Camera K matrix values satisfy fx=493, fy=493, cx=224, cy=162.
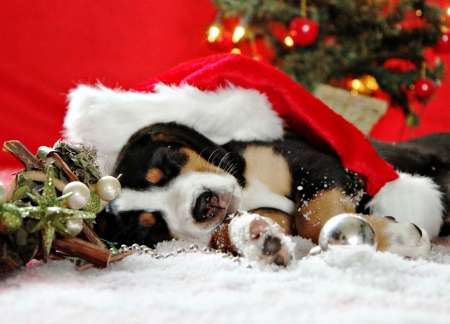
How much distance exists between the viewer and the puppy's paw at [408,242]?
135cm

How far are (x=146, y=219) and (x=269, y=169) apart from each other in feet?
1.60

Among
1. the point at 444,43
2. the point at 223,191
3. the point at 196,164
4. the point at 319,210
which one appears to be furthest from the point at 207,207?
the point at 444,43

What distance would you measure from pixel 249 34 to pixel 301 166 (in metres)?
1.77

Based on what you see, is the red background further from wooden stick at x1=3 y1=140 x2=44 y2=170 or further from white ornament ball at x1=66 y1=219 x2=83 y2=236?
white ornament ball at x1=66 y1=219 x2=83 y2=236

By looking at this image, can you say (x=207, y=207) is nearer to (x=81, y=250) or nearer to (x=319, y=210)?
(x=319, y=210)

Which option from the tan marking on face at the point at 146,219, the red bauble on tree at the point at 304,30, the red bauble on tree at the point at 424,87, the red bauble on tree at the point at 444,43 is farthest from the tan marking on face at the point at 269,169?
the red bauble on tree at the point at 444,43

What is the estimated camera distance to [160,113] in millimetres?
1743

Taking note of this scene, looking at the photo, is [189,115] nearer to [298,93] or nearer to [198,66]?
[198,66]

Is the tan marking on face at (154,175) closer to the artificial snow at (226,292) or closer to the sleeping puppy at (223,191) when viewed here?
the sleeping puppy at (223,191)

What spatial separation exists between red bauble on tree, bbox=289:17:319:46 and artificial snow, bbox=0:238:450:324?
191 cm

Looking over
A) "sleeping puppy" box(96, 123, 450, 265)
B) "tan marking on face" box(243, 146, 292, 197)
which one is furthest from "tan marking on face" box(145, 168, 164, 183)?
"tan marking on face" box(243, 146, 292, 197)

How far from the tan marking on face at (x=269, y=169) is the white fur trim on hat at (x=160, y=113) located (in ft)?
0.19

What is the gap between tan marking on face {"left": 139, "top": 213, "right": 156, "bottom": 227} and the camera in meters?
1.61

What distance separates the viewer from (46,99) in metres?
2.76
